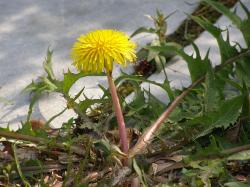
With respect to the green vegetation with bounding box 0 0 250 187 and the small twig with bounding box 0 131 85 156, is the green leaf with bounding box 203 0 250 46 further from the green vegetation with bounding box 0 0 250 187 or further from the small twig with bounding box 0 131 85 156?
the small twig with bounding box 0 131 85 156

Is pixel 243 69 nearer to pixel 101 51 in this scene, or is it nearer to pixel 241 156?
pixel 241 156

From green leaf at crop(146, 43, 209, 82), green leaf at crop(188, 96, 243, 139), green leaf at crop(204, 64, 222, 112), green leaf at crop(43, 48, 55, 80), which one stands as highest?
green leaf at crop(43, 48, 55, 80)

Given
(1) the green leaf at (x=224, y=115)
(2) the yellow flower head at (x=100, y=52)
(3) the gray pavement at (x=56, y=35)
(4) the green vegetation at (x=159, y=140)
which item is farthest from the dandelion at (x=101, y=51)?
(3) the gray pavement at (x=56, y=35)

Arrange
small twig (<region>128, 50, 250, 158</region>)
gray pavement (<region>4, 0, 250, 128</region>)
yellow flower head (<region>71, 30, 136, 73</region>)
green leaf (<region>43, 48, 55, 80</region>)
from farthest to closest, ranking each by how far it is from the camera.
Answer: gray pavement (<region>4, 0, 250, 128</region>) → green leaf (<region>43, 48, 55, 80</region>) → small twig (<region>128, 50, 250, 158</region>) → yellow flower head (<region>71, 30, 136, 73</region>)

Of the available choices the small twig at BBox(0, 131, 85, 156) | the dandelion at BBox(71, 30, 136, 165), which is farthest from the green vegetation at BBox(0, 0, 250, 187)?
the dandelion at BBox(71, 30, 136, 165)

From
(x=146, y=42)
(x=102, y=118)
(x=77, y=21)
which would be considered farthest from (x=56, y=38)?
(x=102, y=118)

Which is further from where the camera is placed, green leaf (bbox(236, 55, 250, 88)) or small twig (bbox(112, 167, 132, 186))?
green leaf (bbox(236, 55, 250, 88))

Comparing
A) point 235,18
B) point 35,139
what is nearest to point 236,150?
point 235,18

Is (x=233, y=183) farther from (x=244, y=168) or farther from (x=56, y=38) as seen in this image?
(x=56, y=38)

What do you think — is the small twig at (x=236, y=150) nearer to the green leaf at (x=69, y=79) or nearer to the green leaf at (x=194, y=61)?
the green leaf at (x=194, y=61)
